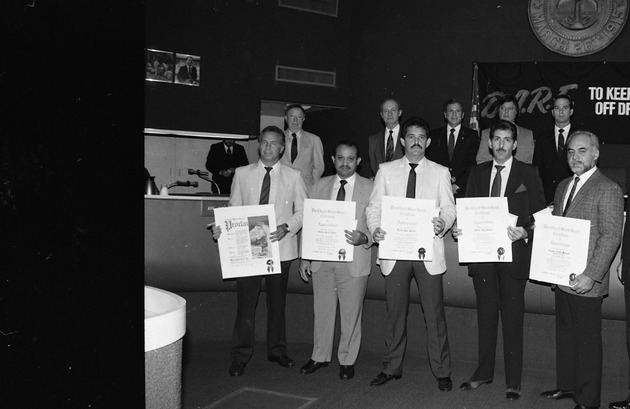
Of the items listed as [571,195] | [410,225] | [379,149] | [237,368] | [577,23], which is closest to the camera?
[571,195]

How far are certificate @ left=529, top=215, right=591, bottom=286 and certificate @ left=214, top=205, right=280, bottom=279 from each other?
5.33ft

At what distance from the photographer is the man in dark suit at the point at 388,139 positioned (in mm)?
5285

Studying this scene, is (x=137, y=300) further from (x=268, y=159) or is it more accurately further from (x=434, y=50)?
(x=434, y=50)

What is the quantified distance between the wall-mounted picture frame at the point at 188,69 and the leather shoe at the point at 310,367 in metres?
4.53

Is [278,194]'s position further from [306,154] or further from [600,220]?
[600,220]

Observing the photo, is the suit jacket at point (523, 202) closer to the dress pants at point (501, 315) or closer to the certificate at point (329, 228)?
the dress pants at point (501, 315)

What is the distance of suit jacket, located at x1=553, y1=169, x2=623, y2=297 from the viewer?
11.5ft

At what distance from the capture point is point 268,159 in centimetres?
441

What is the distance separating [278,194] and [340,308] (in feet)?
2.89

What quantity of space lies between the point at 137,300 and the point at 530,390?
12.2 ft

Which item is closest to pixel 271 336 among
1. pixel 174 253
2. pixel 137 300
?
pixel 174 253

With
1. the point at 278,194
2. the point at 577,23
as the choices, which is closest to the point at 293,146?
the point at 278,194

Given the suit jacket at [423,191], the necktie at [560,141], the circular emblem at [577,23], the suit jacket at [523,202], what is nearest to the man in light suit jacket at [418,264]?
the suit jacket at [423,191]

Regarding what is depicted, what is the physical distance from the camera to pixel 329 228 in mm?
4207
